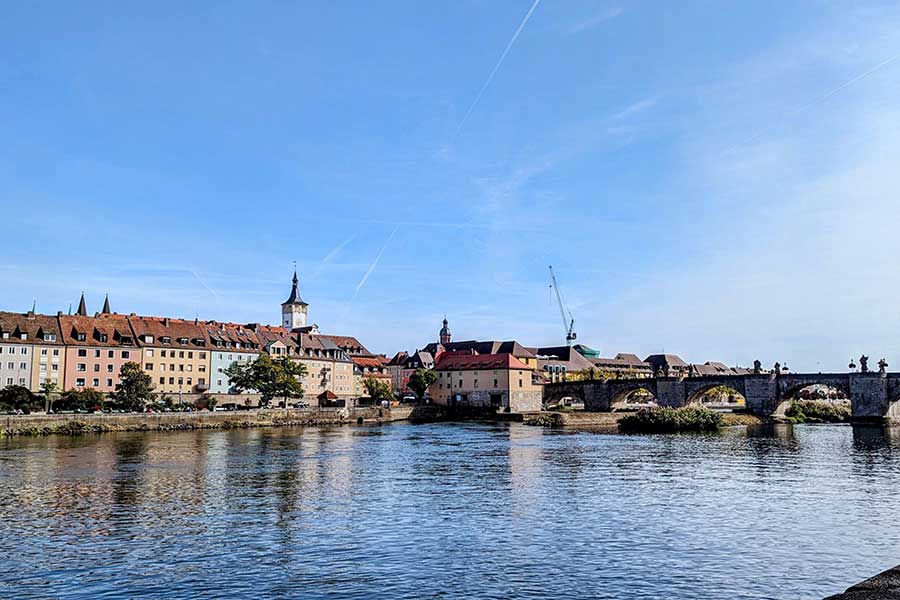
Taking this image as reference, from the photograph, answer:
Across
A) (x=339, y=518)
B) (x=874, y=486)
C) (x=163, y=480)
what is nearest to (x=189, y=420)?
(x=163, y=480)

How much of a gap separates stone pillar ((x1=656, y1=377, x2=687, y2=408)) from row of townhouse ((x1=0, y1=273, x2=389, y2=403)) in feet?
185

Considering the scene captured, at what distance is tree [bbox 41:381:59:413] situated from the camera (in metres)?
97.6

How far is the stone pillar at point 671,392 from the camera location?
132 m

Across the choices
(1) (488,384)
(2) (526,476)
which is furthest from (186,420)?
(1) (488,384)

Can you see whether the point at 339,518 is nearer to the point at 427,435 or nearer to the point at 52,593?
the point at 52,593

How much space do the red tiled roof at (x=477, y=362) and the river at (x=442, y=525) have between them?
91.3 m

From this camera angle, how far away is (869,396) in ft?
362

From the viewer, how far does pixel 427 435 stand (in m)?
90.1

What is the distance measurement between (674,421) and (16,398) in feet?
257

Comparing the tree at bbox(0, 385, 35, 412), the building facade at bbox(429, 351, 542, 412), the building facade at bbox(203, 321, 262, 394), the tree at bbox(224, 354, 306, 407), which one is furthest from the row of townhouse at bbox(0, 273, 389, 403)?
the building facade at bbox(429, 351, 542, 412)

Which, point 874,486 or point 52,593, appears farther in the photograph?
point 874,486

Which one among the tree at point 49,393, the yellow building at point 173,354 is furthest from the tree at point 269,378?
the tree at point 49,393

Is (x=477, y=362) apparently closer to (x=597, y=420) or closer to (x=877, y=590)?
(x=597, y=420)

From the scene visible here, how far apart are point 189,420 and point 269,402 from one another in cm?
2708
